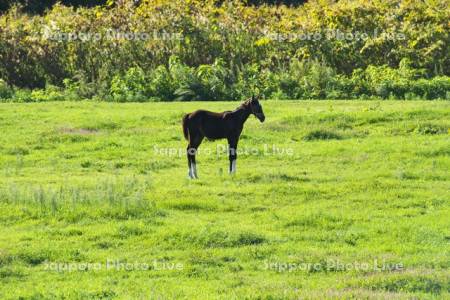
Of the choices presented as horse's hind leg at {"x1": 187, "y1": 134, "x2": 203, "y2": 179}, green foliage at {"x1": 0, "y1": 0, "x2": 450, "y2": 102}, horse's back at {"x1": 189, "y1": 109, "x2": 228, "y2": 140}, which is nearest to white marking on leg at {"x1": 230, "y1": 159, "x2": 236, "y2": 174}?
horse's back at {"x1": 189, "y1": 109, "x2": 228, "y2": 140}

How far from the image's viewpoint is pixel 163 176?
2392 cm

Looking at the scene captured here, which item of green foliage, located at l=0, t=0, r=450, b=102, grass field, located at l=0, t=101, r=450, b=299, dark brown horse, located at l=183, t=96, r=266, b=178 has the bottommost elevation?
grass field, located at l=0, t=101, r=450, b=299

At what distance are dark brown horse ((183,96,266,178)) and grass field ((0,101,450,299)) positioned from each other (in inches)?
22.8

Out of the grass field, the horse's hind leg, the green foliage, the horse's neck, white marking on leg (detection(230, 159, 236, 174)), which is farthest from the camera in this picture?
the green foliage

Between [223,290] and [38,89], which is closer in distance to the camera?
[223,290]

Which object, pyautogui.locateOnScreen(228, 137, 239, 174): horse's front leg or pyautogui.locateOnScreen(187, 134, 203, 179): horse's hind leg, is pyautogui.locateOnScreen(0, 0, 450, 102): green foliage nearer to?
pyautogui.locateOnScreen(228, 137, 239, 174): horse's front leg

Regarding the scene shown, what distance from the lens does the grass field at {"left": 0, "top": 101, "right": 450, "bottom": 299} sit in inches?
618

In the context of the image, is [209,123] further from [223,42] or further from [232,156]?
[223,42]

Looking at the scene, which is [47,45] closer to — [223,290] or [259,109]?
[259,109]

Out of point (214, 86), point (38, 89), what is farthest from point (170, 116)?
point (38, 89)

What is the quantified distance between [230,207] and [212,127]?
Result: 399 centimetres

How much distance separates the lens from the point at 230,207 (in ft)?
67.3

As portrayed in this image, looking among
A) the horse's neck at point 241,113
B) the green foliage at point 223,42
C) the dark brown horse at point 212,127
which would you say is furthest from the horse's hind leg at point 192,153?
the green foliage at point 223,42

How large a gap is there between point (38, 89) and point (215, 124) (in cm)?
1758
